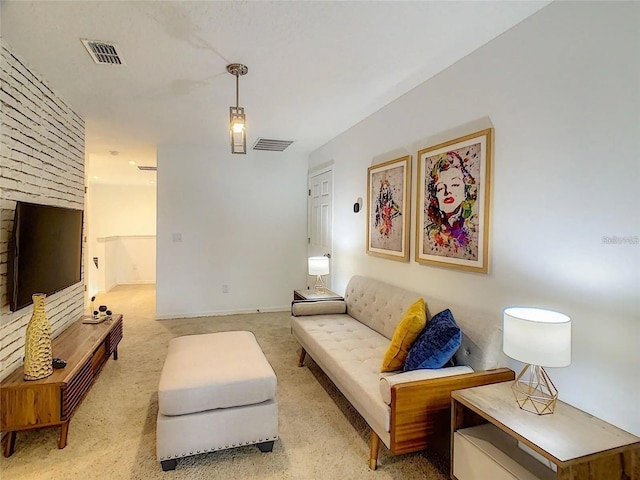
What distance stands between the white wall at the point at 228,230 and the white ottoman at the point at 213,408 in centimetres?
310

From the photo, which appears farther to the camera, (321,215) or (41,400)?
(321,215)

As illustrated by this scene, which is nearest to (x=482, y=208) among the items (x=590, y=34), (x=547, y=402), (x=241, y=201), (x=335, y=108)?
(x=590, y=34)

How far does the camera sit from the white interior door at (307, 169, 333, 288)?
4.88m

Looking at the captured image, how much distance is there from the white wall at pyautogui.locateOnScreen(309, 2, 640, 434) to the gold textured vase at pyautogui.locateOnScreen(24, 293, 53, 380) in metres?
2.64

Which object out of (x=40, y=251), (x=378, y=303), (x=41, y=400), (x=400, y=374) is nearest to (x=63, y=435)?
(x=41, y=400)

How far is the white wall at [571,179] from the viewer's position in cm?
→ 157

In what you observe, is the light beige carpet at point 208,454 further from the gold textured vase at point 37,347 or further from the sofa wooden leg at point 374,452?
the gold textured vase at point 37,347

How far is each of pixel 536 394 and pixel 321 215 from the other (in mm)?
3769

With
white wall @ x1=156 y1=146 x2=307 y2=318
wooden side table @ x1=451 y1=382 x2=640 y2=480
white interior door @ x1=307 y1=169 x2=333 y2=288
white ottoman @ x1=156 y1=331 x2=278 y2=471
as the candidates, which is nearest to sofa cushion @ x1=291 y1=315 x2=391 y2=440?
wooden side table @ x1=451 y1=382 x2=640 y2=480

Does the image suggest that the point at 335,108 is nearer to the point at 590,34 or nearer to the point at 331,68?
the point at 331,68

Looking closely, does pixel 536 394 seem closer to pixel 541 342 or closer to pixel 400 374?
pixel 541 342

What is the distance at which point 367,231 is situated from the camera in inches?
151

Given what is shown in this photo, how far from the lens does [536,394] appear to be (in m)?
1.72

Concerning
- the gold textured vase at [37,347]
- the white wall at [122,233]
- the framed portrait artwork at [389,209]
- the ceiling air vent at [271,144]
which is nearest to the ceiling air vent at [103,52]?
the gold textured vase at [37,347]
